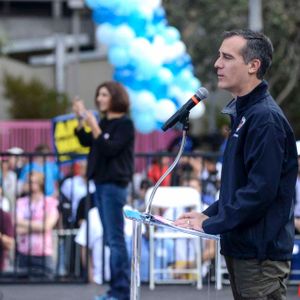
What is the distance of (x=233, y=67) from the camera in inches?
166

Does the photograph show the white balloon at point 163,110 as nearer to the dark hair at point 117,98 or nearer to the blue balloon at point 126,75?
the blue balloon at point 126,75

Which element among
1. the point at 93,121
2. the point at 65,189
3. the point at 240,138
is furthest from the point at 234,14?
the point at 240,138

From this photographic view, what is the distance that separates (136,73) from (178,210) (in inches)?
101

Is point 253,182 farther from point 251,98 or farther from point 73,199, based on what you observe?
point 73,199

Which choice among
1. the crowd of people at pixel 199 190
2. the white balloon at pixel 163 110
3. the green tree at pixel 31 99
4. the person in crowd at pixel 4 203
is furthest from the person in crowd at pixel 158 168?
the green tree at pixel 31 99

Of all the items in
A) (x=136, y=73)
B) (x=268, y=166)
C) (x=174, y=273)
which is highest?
(x=136, y=73)

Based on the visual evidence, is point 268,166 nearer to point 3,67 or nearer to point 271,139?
point 271,139

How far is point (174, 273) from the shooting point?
8.91m

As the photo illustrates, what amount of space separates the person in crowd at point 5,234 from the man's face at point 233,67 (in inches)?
201

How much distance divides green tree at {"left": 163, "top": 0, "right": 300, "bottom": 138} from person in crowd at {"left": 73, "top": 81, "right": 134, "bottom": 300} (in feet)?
34.0

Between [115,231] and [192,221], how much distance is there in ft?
10.9

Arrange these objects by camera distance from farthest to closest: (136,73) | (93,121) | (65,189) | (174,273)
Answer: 1. (136,73)
2. (65,189)
3. (174,273)
4. (93,121)

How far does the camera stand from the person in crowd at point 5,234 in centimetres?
895

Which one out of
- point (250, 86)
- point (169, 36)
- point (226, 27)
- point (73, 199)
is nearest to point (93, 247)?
point (73, 199)
